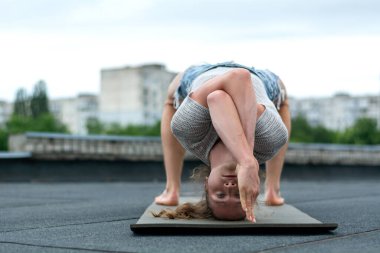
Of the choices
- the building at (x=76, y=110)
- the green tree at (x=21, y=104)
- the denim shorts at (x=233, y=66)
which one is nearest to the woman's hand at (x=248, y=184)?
the denim shorts at (x=233, y=66)

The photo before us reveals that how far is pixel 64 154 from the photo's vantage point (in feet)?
44.5

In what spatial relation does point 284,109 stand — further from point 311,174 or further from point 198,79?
point 311,174

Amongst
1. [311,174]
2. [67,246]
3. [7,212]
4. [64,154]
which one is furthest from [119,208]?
[311,174]

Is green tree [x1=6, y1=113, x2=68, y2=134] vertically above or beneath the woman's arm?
beneath

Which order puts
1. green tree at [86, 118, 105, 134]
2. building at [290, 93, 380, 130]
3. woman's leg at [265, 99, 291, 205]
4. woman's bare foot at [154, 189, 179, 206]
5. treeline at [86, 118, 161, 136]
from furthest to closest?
building at [290, 93, 380, 130] → green tree at [86, 118, 105, 134] → treeline at [86, 118, 161, 136] → woman's leg at [265, 99, 291, 205] → woman's bare foot at [154, 189, 179, 206]

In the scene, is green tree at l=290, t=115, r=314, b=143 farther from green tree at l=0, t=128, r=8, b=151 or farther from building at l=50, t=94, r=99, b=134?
green tree at l=0, t=128, r=8, b=151

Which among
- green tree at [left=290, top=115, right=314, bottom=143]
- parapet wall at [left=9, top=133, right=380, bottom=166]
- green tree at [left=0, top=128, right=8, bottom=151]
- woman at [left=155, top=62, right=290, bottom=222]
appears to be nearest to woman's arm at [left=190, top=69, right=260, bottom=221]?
woman at [left=155, top=62, right=290, bottom=222]

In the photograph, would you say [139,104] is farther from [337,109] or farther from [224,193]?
[224,193]

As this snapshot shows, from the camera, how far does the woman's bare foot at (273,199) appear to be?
5.58 m

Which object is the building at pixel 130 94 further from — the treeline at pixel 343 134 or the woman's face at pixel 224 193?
the woman's face at pixel 224 193

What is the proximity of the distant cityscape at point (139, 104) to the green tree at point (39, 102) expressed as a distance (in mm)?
7907

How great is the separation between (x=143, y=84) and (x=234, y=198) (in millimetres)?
118592

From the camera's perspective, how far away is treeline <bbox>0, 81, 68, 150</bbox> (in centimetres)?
11931

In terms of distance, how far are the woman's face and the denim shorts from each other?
1193mm
